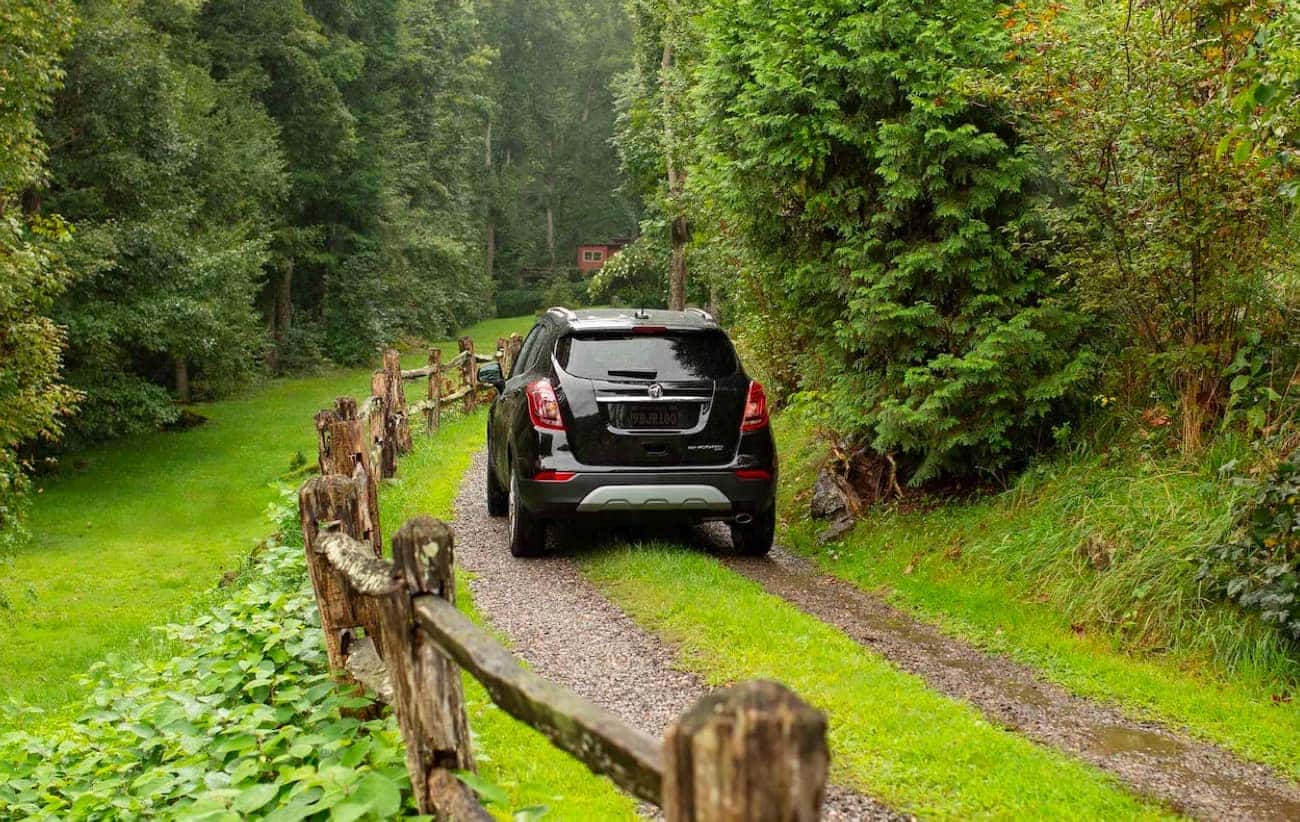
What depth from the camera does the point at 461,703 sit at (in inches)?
135

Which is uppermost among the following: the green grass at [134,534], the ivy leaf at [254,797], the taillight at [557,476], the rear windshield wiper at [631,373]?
the rear windshield wiper at [631,373]

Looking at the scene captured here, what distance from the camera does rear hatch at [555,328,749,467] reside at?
855cm

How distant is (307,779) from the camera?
142 inches

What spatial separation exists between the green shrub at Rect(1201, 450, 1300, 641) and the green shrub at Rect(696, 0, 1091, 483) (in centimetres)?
213

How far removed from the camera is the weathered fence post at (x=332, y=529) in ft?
15.8

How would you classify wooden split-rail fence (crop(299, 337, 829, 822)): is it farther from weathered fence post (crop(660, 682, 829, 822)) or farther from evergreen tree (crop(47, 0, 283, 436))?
evergreen tree (crop(47, 0, 283, 436))

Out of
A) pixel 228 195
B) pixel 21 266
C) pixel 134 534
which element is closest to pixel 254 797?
pixel 21 266

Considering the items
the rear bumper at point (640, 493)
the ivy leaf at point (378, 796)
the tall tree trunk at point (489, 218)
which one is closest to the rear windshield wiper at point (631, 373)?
the rear bumper at point (640, 493)

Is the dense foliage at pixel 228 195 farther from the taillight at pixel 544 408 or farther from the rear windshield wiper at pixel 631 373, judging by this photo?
the rear windshield wiper at pixel 631 373

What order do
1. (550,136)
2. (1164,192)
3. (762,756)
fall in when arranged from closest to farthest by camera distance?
(762,756) → (1164,192) → (550,136)

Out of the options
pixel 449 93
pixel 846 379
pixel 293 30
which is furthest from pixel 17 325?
pixel 449 93

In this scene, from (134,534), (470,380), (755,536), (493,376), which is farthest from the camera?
(470,380)

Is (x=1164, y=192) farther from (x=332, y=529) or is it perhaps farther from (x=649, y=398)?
(x=332, y=529)

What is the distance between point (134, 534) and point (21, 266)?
826 cm
